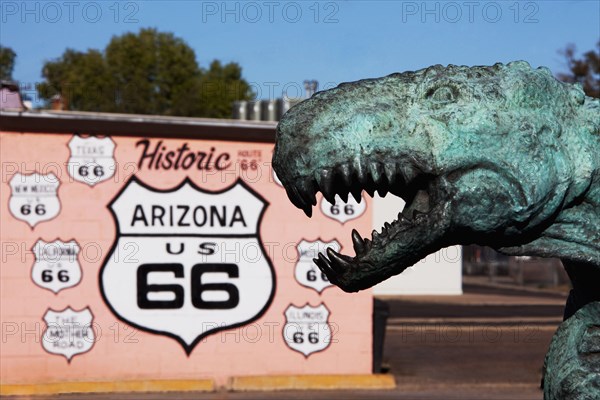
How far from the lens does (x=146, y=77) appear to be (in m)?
60.7

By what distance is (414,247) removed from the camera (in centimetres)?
217

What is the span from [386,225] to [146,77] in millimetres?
59532

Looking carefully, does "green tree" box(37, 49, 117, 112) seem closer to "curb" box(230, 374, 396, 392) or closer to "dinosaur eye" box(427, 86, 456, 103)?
"curb" box(230, 374, 396, 392)

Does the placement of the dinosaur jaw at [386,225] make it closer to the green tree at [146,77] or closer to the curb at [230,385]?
the curb at [230,385]

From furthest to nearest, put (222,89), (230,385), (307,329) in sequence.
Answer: (222,89), (307,329), (230,385)

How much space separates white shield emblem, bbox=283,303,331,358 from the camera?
487 inches

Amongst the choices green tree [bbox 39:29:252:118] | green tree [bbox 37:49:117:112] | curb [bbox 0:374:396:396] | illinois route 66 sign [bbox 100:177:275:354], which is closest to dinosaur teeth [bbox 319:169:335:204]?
curb [bbox 0:374:396:396]

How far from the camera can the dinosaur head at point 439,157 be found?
2.11m

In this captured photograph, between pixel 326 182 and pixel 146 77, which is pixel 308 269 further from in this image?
pixel 146 77

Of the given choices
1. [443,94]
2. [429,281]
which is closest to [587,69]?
[429,281]

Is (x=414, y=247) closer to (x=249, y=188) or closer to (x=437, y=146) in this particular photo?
(x=437, y=146)

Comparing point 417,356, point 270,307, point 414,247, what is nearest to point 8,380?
point 270,307

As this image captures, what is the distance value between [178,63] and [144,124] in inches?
1977

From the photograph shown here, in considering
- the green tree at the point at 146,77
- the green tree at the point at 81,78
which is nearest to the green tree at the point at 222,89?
the green tree at the point at 146,77
